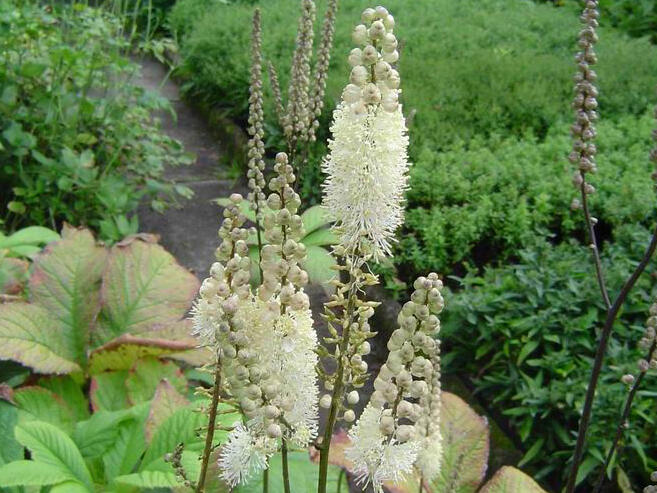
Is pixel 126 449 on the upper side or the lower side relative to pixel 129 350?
lower

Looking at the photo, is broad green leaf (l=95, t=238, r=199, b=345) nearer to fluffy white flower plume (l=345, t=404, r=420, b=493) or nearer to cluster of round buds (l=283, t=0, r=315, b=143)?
cluster of round buds (l=283, t=0, r=315, b=143)

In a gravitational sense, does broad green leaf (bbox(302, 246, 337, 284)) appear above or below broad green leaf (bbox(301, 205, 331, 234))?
below

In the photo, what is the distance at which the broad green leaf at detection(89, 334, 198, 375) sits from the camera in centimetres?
285

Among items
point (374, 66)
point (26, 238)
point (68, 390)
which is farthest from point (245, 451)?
point (26, 238)

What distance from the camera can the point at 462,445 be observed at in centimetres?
271

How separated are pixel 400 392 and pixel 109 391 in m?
2.07

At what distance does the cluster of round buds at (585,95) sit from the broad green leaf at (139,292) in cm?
186

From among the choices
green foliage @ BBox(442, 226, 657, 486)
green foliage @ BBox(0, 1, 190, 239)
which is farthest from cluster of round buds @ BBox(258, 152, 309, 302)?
green foliage @ BBox(0, 1, 190, 239)

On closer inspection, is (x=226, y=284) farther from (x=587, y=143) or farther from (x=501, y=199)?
(x=501, y=199)

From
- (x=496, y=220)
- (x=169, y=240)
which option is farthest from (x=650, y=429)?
(x=169, y=240)

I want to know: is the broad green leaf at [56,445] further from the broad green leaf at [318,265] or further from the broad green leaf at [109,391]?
the broad green leaf at [318,265]

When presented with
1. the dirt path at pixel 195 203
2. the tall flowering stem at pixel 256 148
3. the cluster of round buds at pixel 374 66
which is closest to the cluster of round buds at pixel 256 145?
the tall flowering stem at pixel 256 148

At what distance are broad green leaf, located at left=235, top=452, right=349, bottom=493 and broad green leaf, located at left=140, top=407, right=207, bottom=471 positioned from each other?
11.4 inches

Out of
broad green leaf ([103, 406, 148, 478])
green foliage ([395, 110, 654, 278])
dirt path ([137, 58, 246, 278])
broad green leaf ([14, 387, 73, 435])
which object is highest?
green foliage ([395, 110, 654, 278])
